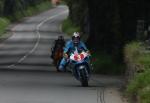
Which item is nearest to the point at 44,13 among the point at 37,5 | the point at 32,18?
the point at 37,5

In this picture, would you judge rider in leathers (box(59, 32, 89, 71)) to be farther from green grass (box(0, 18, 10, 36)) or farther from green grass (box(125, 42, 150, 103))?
green grass (box(0, 18, 10, 36))

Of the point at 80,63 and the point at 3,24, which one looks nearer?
the point at 80,63

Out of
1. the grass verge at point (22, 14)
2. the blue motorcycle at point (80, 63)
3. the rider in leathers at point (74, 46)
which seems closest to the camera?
the blue motorcycle at point (80, 63)

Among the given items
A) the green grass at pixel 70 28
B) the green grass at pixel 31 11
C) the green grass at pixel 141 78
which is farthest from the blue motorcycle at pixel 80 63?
the green grass at pixel 31 11

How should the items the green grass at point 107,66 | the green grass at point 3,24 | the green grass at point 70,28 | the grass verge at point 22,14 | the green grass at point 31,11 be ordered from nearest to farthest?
the green grass at point 107,66 < the green grass at point 70,28 < the green grass at point 3,24 < the grass verge at point 22,14 < the green grass at point 31,11

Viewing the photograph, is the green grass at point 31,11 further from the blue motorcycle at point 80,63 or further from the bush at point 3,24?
the blue motorcycle at point 80,63

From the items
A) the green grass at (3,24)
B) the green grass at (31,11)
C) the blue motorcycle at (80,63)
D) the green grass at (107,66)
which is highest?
the blue motorcycle at (80,63)

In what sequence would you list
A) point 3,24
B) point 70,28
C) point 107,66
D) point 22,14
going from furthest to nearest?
point 22,14
point 3,24
point 70,28
point 107,66

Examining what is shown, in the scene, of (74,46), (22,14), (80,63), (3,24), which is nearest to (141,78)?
(80,63)

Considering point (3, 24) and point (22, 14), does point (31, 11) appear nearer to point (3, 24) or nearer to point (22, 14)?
point (22, 14)

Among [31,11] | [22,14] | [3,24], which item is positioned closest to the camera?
A: [3,24]

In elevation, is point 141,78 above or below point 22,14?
above

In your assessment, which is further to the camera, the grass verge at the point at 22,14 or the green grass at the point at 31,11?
the green grass at the point at 31,11

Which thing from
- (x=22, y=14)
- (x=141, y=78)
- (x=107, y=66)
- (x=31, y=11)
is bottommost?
(x=31, y=11)
